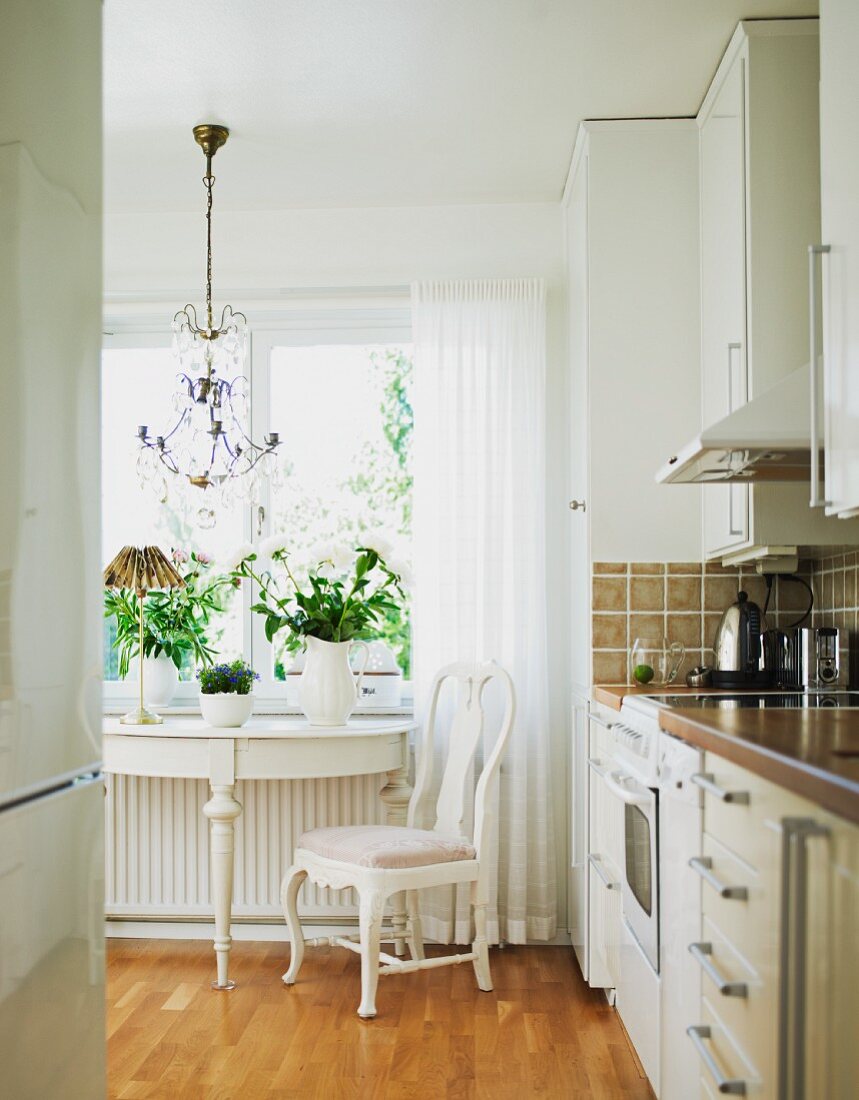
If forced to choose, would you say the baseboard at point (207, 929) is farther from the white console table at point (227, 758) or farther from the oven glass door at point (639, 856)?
the oven glass door at point (639, 856)

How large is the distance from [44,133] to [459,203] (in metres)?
2.65

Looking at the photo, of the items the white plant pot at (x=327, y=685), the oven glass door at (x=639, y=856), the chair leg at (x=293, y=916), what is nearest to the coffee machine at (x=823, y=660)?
the oven glass door at (x=639, y=856)

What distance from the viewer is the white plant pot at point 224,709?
3676mm

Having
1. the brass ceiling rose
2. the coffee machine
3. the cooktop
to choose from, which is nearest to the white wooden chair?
the cooktop

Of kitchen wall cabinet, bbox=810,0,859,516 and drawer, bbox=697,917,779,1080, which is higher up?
kitchen wall cabinet, bbox=810,0,859,516

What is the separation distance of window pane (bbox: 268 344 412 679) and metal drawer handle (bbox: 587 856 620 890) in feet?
4.17

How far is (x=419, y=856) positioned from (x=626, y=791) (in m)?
0.86

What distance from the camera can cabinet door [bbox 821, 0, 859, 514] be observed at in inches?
78.8

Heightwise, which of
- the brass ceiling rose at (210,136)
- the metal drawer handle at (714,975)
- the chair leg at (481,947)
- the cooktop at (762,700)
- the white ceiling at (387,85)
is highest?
the white ceiling at (387,85)

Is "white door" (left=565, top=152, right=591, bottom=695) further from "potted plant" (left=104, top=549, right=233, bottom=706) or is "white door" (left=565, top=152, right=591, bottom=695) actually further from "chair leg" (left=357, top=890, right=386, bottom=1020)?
"potted plant" (left=104, top=549, right=233, bottom=706)

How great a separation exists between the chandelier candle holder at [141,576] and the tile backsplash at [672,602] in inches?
57.2

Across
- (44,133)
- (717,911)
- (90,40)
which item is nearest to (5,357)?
(44,133)

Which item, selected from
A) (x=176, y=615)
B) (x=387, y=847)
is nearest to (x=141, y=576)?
(x=176, y=615)

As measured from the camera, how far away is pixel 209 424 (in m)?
4.13
